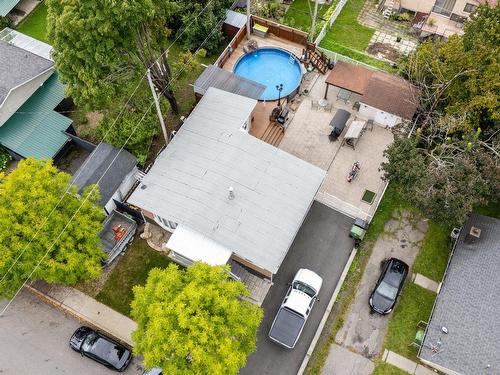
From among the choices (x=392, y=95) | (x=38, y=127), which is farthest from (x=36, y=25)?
(x=392, y=95)

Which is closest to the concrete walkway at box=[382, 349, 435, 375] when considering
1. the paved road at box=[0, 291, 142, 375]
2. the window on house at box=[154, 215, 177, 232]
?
the paved road at box=[0, 291, 142, 375]

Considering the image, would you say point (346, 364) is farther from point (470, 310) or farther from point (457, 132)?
point (457, 132)

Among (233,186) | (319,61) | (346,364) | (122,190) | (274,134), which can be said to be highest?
(319,61)

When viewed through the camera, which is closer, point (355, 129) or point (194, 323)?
point (194, 323)

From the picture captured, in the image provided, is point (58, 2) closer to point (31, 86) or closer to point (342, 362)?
point (31, 86)

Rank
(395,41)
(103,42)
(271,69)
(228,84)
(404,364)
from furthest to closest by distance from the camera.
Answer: (395,41) < (271,69) < (228,84) < (103,42) < (404,364)


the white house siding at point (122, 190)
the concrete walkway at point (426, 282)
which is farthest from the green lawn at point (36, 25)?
the concrete walkway at point (426, 282)
